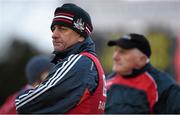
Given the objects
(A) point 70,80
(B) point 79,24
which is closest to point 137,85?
(B) point 79,24

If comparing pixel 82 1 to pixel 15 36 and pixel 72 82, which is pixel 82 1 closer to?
pixel 15 36

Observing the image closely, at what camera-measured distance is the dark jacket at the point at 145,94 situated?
7.69 meters

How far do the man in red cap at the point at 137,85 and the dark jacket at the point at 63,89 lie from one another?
80.2 inches

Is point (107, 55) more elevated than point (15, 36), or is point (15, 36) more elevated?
point (107, 55)

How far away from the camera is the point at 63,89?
18.6ft

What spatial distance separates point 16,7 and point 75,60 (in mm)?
17910

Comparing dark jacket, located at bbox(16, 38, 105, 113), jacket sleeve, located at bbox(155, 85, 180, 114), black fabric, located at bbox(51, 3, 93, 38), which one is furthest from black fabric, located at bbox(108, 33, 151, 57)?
dark jacket, located at bbox(16, 38, 105, 113)

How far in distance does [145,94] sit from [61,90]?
2301 millimetres

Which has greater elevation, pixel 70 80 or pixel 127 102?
pixel 70 80

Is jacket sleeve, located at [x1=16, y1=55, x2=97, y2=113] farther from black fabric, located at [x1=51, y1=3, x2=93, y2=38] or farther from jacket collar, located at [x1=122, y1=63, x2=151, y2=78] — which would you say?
jacket collar, located at [x1=122, y1=63, x2=151, y2=78]

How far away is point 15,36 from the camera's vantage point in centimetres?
2433

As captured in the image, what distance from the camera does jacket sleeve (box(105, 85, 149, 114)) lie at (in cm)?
774

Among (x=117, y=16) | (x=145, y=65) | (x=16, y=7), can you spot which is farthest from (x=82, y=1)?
(x=145, y=65)

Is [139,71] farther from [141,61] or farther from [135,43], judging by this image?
[135,43]
